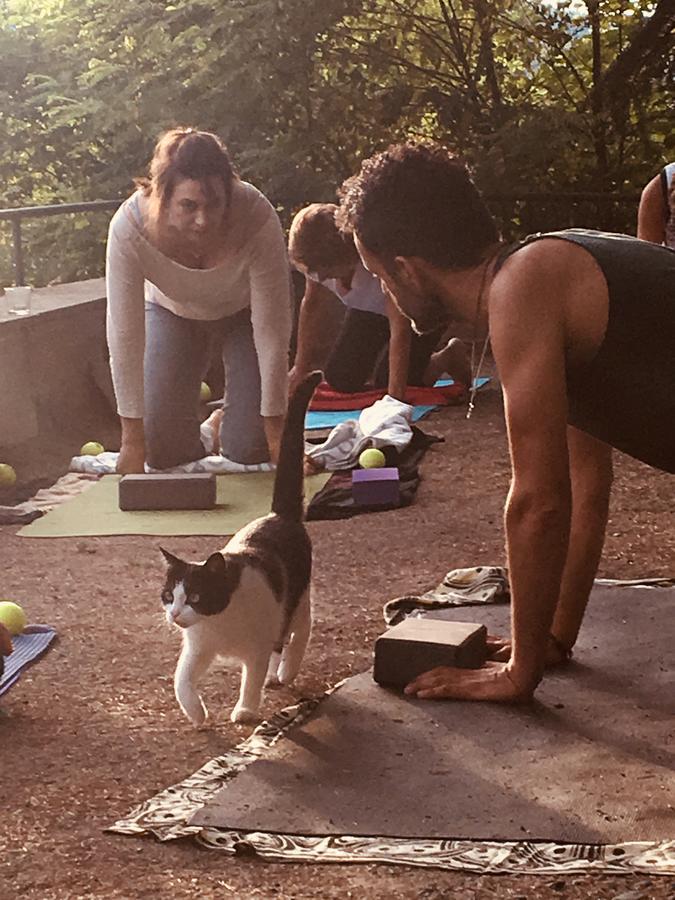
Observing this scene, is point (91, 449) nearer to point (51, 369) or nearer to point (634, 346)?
point (51, 369)

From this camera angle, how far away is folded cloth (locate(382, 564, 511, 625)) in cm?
370

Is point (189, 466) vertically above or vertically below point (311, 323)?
below

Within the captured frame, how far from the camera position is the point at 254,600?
2.98 meters

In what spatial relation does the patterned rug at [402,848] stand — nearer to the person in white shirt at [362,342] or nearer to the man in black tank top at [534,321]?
the man in black tank top at [534,321]

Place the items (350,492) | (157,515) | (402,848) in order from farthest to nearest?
(350,492) → (157,515) → (402,848)

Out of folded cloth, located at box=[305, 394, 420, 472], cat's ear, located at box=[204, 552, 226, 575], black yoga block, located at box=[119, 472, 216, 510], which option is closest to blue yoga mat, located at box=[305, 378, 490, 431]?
folded cloth, located at box=[305, 394, 420, 472]

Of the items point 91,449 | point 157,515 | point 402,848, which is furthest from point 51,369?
point 402,848

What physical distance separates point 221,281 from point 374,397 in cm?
197

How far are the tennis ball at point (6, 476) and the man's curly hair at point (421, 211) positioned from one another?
3241 mm

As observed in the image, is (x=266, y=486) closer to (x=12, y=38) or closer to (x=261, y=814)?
(x=261, y=814)

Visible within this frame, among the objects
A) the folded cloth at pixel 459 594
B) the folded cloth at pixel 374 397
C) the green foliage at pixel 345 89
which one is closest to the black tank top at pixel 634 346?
the folded cloth at pixel 459 594

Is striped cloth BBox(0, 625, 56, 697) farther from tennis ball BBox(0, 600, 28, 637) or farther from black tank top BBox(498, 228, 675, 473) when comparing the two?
black tank top BBox(498, 228, 675, 473)

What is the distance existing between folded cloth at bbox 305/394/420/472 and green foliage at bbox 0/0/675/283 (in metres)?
3.81

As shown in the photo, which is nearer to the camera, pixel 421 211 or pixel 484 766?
pixel 484 766
